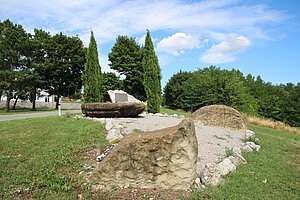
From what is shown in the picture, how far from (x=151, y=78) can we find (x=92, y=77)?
3.84 meters

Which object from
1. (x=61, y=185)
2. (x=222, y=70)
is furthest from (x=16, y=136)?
(x=222, y=70)

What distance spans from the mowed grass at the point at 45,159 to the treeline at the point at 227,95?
17185mm

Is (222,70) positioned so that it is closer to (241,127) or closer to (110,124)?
(241,127)

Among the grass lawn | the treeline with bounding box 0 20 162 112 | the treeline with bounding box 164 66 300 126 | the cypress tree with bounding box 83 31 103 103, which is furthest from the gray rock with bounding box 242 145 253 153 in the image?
the treeline with bounding box 0 20 162 112

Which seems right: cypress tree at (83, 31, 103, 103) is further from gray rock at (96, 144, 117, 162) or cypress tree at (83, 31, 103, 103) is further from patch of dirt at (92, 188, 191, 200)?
patch of dirt at (92, 188, 191, 200)

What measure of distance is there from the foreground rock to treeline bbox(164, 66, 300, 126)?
14131mm

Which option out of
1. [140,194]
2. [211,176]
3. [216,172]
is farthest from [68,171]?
[216,172]

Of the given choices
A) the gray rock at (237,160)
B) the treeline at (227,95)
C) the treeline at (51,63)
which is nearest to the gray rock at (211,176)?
the gray rock at (237,160)

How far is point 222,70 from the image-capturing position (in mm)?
25453

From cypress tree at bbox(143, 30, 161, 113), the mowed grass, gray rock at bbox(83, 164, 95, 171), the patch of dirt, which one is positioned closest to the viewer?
the patch of dirt

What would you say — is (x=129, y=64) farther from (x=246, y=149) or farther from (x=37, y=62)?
(x=246, y=149)

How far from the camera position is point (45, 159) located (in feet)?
16.6

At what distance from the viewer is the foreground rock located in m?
10.2

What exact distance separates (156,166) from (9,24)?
2777 centimetres
